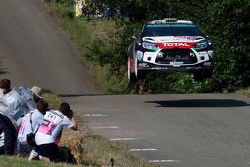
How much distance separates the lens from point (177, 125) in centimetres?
1989

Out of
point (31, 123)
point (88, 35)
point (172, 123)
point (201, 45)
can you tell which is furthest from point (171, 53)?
point (88, 35)

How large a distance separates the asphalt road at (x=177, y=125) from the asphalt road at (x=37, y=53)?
13385 mm

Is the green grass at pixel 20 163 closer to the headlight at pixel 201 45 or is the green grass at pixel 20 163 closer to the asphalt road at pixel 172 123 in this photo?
the asphalt road at pixel 172 123

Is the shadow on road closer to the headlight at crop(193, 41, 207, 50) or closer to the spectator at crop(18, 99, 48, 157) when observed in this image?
the headlight at crop(193, 41, 207, 50)

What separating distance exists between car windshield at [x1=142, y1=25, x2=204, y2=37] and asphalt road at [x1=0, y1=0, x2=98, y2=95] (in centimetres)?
1460

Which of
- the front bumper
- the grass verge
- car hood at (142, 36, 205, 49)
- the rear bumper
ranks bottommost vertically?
the grass verge

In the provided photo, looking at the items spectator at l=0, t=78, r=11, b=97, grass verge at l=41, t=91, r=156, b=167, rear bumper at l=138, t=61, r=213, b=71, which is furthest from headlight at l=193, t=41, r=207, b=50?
spectator at l=0, t=78, r=11, b=97

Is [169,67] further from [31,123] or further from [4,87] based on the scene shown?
[31,123]

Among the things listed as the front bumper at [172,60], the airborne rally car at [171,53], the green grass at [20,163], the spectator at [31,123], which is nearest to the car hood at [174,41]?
the airborne rally car at [171,53]

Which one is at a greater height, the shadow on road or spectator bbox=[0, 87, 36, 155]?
spectator bbox=[0, 87, 36, 155]

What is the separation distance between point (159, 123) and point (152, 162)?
197 inches

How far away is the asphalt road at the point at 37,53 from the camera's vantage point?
134 feet

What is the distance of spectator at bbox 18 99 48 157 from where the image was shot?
13.9 meters

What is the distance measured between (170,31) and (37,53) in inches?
901
